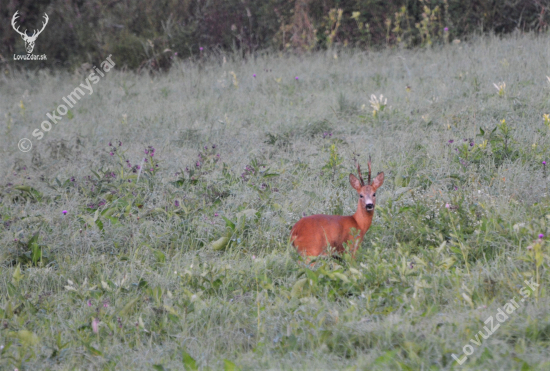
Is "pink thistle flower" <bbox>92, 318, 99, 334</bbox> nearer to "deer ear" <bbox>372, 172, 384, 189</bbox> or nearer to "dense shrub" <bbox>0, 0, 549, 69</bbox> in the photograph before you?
"deer ear" <bbox>372, 172, 384, 189</bbox>

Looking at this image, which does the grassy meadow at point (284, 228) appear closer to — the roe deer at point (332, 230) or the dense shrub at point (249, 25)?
the roe deer at point (332, 230)

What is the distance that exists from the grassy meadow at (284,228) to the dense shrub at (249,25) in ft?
7.24

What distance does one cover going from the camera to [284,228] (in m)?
4.34

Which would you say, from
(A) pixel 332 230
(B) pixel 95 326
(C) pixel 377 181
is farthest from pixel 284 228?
(B) pixel 95 326

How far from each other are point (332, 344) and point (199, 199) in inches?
93.3

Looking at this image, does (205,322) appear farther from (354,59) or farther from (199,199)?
(354,59)

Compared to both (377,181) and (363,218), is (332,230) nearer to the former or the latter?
(363,218)

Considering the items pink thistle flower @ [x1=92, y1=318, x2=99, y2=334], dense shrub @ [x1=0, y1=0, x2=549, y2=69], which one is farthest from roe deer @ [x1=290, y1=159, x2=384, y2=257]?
dense shrub @ [x1=0, y1=0, x2=549, y2=69]

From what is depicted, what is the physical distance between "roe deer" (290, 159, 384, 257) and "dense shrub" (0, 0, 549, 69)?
6.47m

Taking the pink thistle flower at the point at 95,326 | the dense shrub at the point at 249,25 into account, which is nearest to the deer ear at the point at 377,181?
the pink thistle flower at the point at 95,326

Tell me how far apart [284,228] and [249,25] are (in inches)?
310

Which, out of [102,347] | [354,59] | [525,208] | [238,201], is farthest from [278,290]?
[354,59]

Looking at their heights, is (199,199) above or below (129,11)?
below

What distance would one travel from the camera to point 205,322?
3137 millimetres
